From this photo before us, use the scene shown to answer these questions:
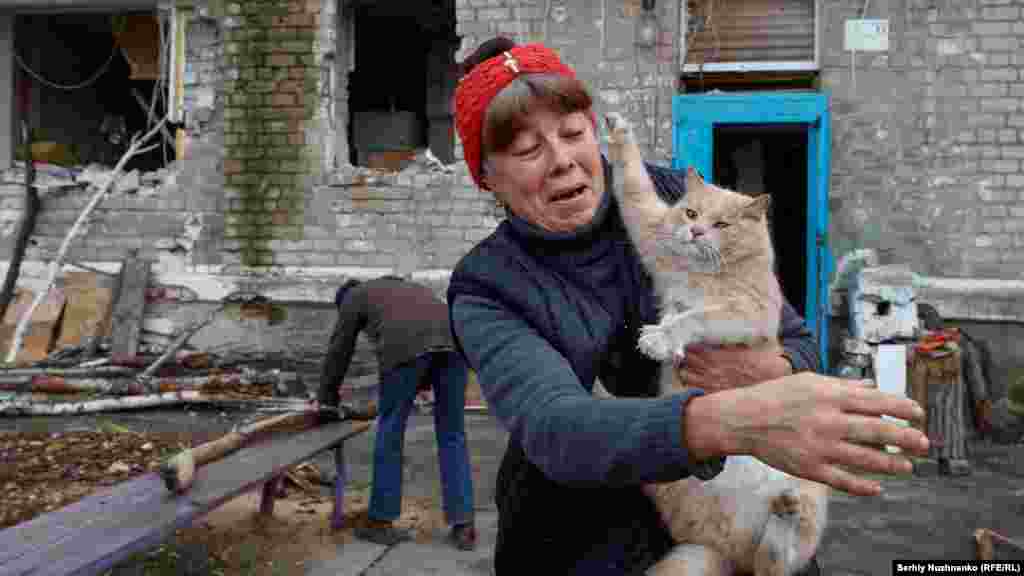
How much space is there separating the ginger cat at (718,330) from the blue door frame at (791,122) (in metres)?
5.26

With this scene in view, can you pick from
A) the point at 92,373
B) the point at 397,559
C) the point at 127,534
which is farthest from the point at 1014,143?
the point at 92,373

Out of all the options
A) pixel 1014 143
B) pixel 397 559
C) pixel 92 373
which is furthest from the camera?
pixel 92 373

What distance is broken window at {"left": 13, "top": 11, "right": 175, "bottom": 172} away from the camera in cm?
883

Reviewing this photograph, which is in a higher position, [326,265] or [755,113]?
[755,113]

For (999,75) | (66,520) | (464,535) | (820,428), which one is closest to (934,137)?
(999,75)

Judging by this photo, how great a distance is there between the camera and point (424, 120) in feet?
31.4

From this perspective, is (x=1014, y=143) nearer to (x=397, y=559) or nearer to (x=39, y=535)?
(x=397, y=559)

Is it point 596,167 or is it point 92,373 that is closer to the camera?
point 596,167

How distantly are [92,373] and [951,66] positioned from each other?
7678 mm

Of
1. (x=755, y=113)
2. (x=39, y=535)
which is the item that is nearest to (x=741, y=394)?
(x=39, y=535)

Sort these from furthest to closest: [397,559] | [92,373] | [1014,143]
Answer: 1. [92,373]
2. [1014,143]
3. [397,559]

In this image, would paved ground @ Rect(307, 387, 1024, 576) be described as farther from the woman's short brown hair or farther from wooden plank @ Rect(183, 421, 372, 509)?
the woman's short brown hair

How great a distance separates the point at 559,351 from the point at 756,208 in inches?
26.8

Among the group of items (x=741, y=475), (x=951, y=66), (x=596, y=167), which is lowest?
(x=741, y=475)
